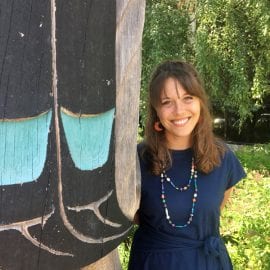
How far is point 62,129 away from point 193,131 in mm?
517

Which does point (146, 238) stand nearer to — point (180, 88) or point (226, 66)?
point (180, 88)

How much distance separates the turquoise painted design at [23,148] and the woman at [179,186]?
17.1 inches

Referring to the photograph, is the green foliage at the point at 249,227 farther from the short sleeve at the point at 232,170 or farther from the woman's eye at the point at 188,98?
the woman's eye at the point at 188,98

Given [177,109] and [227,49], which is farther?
[227,49]

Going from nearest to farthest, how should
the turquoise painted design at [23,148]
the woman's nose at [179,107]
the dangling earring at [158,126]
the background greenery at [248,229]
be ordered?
the turquoise painted design at [23,148] < the woman's nose at [179,107] < the dangling earring at [158,126] < the background greenery at [248,229]

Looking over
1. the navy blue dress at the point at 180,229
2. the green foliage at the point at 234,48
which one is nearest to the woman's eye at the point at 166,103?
the navy blue dress at the point at 180,229

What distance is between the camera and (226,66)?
4.72 m

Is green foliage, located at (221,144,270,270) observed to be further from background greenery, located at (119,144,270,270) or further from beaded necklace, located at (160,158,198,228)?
beaded necklace, located at (160,158,198,228)

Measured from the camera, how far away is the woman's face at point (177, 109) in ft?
3.87

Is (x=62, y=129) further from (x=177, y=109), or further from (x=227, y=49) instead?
(x=227, y=49)

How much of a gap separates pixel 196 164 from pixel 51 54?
21.7 inches

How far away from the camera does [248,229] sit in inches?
85.1

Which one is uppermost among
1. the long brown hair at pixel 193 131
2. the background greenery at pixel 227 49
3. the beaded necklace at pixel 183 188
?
the background greenery at pixel 227 49

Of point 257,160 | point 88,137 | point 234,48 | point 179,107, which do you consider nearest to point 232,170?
point 179,107
